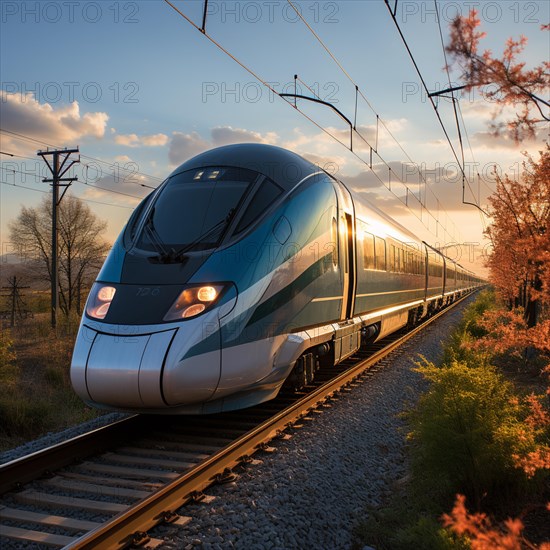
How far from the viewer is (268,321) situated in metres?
6.02

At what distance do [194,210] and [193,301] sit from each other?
1.51m

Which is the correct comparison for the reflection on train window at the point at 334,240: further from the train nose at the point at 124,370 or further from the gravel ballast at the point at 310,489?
the train nose at the point at 124,370

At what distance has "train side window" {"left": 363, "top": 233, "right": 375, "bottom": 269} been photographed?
1002cm

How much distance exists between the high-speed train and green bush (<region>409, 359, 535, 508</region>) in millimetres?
1881

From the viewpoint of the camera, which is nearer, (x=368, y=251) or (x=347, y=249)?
(x=347, y=249)

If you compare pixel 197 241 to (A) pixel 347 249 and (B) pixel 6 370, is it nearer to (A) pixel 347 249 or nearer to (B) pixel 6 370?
(A) pixel 347 249

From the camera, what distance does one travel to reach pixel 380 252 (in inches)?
456

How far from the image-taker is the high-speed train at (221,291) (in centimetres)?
527

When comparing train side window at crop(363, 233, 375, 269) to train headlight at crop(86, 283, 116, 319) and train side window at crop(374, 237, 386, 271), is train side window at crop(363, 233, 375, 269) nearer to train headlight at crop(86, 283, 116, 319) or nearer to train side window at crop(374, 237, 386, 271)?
train side window at crop(374, 237, 386, 271)

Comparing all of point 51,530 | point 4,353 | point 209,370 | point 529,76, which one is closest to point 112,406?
point 209,370

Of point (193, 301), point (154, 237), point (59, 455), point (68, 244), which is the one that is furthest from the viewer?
point (68, 244)

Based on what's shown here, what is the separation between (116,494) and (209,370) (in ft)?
4.57

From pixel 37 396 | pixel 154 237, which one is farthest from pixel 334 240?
pixel 37 396

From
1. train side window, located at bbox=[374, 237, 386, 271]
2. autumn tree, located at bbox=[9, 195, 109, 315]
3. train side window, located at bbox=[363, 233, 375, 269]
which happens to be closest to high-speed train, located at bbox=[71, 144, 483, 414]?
train side window, located at bbox=[363, 233, 375, 269]
